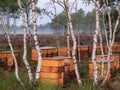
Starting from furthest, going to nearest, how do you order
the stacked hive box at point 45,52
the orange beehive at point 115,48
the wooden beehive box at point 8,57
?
1. the orange beehive at point 115,48
2. the stacked hive box at point 45,52
3. the wooden beehive box at point 8,57

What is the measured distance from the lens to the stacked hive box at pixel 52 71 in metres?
12.4

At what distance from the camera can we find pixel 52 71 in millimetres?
12422

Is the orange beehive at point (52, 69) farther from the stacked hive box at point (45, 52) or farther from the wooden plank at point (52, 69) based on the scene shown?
the stacked hive box at point (45, 52)

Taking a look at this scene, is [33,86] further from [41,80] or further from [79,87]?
[79,87]

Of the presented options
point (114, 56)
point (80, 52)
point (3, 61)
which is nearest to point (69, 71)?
point (114, 56)

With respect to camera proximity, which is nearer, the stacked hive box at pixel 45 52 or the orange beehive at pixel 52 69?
the orange beehive at pixel 52 69

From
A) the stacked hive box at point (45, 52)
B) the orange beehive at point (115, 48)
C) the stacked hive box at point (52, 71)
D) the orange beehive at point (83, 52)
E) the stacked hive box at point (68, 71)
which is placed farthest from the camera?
the orange beehive at point (115, 48)

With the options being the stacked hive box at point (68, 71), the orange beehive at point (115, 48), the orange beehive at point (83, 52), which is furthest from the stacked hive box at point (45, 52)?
the orange beehive at point (115, 48)

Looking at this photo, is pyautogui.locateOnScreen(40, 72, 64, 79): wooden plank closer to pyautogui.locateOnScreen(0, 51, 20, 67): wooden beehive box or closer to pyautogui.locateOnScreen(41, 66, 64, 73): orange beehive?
pyautogui.locateOnScreen(41, 66, 64, 73): orange beehive

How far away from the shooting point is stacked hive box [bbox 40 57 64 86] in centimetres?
1236

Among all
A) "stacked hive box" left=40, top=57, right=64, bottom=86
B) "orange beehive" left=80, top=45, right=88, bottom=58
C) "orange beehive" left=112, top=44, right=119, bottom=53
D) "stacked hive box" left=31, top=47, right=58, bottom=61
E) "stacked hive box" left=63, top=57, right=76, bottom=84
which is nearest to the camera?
"stacked hive box" left=40, top=57, right=64, bottom=86

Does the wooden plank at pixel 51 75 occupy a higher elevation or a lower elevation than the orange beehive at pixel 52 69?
lower

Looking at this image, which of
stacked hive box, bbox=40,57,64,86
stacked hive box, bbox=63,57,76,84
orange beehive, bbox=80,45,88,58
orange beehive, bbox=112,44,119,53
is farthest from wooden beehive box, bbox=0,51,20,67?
orange beehive, bbox=112,44,119,53

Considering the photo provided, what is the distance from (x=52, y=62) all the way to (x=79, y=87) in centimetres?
175
